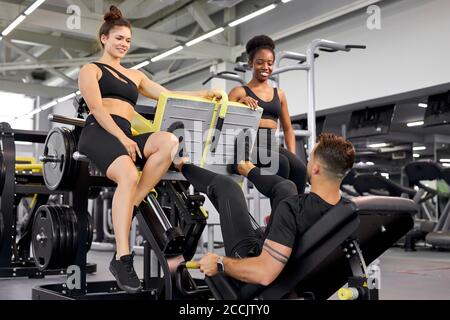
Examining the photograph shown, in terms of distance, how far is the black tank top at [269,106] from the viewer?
302 cm

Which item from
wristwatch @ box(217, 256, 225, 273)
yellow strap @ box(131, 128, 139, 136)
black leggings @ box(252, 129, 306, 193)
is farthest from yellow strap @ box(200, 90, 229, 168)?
wristwatch @ box(217, 256, 225, 273)

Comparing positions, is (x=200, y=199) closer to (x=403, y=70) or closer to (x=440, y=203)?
(x=403, y=70)

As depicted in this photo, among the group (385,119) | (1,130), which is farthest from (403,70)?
(1,130)

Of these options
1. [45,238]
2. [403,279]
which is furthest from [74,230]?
[403,279]

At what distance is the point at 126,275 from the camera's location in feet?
7.34

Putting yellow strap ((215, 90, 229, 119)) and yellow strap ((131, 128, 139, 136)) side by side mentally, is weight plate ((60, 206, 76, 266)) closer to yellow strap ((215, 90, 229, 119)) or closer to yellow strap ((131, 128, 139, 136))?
yellow strap ((131, 128, 139, 136))

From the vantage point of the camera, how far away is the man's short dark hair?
177 centimetres

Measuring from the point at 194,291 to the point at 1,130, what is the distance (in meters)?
2.26

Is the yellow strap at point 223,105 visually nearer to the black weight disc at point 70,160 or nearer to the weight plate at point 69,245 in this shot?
the black weight disc at point 70,160

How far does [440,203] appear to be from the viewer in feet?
26.6

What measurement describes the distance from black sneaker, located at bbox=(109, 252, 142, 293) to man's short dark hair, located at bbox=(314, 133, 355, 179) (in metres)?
0.99

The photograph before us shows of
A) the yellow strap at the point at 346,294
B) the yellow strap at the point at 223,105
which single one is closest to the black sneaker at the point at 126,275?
the yellow strap at the point at 223,105

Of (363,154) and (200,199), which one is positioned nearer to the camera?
(200,199)

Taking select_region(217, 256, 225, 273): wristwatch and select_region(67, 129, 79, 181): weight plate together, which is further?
select_region(67, 129, 79, 181): weight plate
